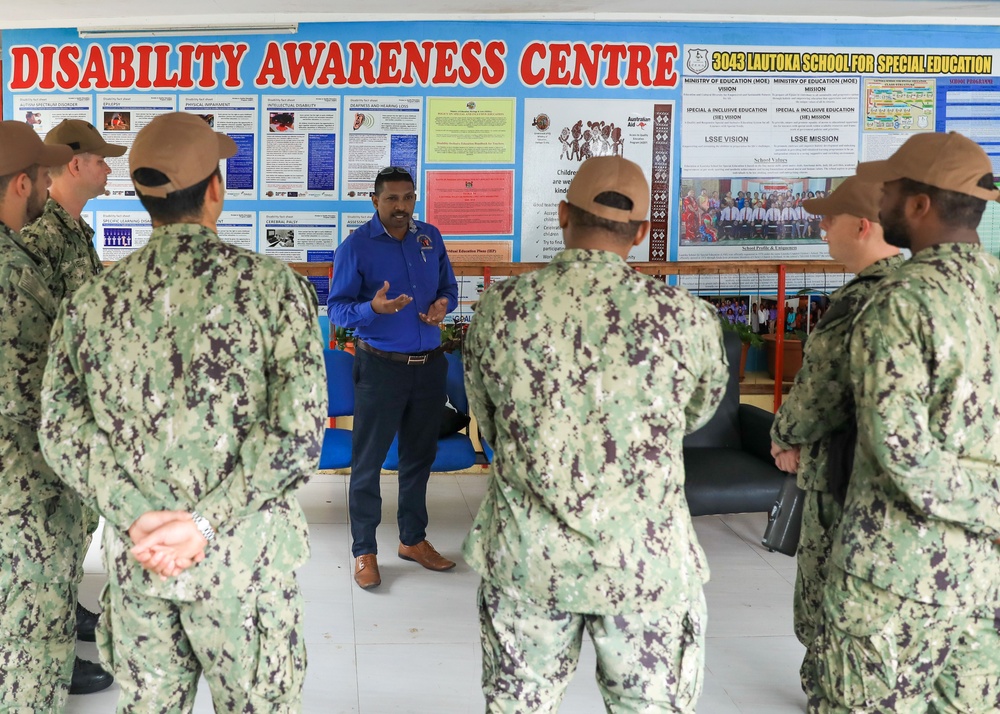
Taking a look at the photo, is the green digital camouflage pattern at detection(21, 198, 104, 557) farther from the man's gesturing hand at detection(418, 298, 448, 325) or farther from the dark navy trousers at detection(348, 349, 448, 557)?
the man's gesturing hand at detection(418, 298, 448, 325)

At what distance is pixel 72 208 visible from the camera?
3.24m

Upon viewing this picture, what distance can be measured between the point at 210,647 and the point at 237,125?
5436 millimetres

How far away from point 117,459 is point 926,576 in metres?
1.82

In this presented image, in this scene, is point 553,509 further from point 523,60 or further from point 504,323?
point 523,60

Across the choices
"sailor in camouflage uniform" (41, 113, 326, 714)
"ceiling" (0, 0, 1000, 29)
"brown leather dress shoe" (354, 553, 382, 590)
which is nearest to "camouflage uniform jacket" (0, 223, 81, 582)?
"sailor in camouflage uniform" (41, 113, 326, 714)

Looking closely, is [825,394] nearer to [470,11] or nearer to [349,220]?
[470,11]

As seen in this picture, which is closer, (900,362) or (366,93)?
(900,362)

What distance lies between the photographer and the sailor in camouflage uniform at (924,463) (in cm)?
211

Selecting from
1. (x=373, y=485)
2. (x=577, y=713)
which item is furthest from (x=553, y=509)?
(x=373, y=485)

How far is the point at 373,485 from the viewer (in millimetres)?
4227

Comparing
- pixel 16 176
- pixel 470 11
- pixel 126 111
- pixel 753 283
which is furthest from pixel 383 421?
pixel 126 111

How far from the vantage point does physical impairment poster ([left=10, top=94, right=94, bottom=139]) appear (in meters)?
6.82

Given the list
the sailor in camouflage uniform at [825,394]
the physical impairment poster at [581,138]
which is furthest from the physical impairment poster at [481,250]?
the sailor in camouflage uniform at [825,394]

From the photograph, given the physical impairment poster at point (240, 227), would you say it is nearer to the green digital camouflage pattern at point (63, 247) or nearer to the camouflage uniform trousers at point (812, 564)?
the green digital camouflage pattern at point (63, 247)
